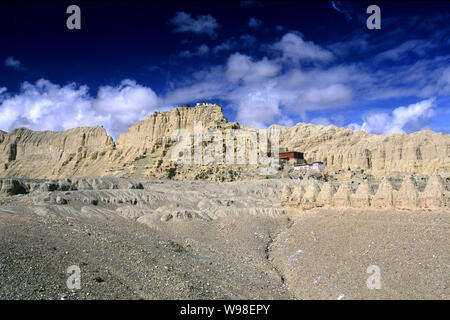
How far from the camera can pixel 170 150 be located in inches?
3617

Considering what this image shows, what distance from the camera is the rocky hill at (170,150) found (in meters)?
72.6

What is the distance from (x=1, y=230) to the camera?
14602 mm

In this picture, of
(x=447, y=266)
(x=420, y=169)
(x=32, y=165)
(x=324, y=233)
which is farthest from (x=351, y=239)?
(x=32, y=165)

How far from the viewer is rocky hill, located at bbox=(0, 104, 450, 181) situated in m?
72.6

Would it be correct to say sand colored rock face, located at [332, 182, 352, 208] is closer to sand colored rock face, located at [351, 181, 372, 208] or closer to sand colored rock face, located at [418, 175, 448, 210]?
sand colored rock face, located at [351, 181, 372, 208]

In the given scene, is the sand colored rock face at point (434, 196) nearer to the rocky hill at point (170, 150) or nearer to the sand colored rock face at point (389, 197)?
the sand colored rock face at point (389, 197)

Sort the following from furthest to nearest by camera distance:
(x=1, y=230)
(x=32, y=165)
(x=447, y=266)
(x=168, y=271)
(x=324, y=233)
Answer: (x=32, y=165) → (x=324, y=233) → (x=1, y=230) → (x=168, y=271) → (x=447, y=266)

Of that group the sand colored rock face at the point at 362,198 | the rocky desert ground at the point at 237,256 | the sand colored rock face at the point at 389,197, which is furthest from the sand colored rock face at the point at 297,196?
the sand colored rock face at the point at 362,198

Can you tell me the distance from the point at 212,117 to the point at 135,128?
103 feet

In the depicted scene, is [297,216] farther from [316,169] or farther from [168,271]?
[316,169]

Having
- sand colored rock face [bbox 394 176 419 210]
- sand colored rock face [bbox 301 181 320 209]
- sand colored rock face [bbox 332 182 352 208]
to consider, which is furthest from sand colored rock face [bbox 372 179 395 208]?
sand colored rock face [bbox 301 181 320 209]
